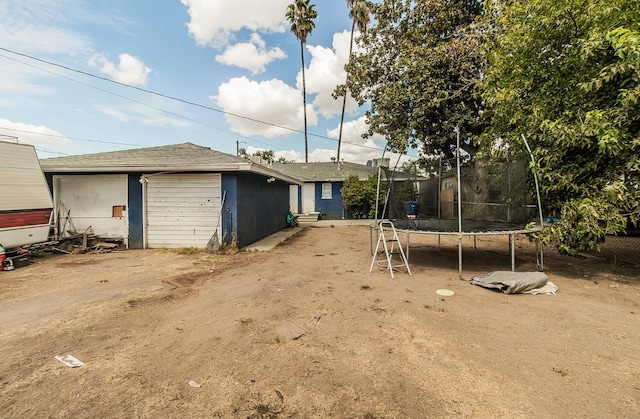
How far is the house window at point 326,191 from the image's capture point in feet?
67.5

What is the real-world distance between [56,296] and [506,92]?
10.4 metres

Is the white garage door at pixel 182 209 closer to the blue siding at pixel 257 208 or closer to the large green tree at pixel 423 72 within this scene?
the blue siding at pixel 257 208

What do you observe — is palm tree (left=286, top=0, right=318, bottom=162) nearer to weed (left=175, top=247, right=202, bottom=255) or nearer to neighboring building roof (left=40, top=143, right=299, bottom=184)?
neighboring building roof (left=40, top=143, right=299, bottom=184)

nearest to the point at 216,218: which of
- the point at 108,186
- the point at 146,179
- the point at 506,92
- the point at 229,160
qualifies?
the point at 229,160

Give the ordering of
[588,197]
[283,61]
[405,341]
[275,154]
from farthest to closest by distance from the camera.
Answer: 1. [275,154]
2. [283,61]
3. [588,197]
4. [405,341]

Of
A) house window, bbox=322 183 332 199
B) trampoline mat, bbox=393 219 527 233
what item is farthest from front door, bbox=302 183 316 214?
trampoline mat, bbox=393 219 527 233

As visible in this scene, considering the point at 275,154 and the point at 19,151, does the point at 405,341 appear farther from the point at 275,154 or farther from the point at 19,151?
the point at 275,154

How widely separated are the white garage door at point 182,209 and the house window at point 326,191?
1192 cm

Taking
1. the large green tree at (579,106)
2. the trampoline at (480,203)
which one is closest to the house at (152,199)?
the trampoline at (480,203)

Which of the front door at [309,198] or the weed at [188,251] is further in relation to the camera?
the front door at [309,198]

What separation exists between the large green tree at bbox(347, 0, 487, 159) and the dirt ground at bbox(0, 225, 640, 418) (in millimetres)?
8376

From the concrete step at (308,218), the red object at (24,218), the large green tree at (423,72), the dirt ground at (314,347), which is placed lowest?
the dirt ground at (314,347)

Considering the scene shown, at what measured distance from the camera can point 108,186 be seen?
964cm

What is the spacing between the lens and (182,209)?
943cm
